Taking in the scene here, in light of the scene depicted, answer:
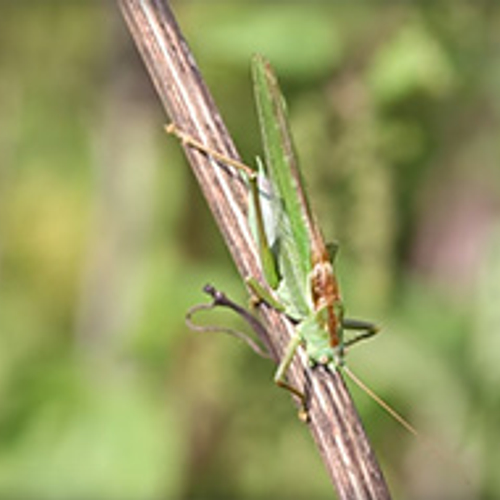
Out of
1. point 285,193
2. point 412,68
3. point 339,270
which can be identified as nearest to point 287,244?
point 285,193

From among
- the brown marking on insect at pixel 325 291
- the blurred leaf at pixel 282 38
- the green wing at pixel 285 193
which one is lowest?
the brown marking on insect at pixel 325 291

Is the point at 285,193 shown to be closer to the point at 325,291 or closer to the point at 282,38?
the point at 325,291

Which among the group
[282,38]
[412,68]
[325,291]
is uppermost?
[282,38]

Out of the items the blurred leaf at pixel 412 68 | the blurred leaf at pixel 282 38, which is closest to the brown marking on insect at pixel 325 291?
the blurred leaf at pixel 412 68

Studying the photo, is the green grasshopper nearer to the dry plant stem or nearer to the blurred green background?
the dry plant stem

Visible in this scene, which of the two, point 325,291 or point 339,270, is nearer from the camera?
point 325,291

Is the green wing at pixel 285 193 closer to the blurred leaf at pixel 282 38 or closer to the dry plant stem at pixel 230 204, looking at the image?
the dry plant stem at pixel 230 204

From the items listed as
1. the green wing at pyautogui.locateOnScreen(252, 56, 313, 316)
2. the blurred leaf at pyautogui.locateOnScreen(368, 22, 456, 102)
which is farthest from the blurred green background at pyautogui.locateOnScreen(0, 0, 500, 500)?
the green wing at pyautogui.locateOnScreen(252, 56, 313, 316)
